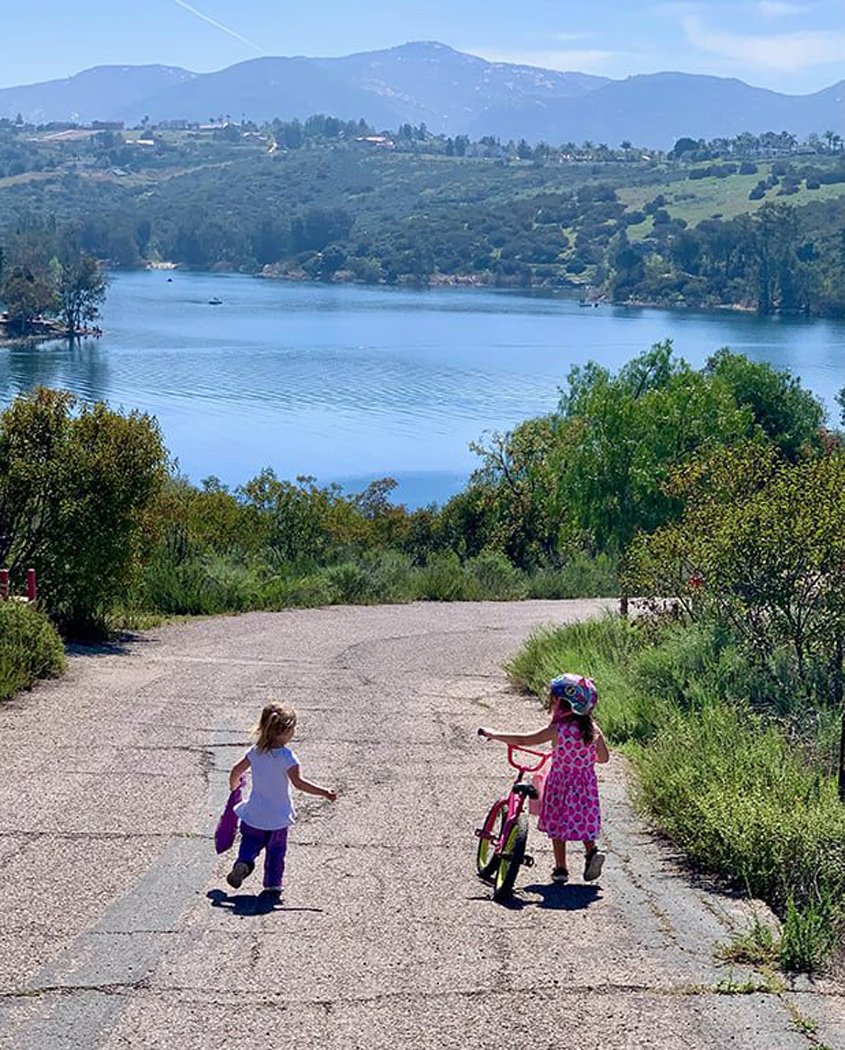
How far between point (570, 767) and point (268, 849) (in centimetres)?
156

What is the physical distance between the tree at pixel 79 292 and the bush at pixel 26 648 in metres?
123

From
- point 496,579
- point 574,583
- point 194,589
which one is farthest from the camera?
point 496,579

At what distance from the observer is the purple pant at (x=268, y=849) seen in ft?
22.9

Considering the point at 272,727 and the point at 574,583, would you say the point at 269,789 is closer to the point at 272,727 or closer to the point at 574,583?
the point at 272,727

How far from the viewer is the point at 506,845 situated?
7027 mm

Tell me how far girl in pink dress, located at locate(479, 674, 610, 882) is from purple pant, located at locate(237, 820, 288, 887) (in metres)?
1.17

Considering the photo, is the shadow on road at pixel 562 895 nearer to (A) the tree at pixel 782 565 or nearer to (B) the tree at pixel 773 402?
(A) the tree at pixel 782 565

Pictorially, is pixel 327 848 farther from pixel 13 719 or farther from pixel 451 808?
pixel 13 719

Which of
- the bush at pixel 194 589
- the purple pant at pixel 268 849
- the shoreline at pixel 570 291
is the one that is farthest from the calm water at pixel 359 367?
the purple pant at pixel 268 849

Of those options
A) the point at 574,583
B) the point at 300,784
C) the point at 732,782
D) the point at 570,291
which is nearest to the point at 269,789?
the point at 300,784

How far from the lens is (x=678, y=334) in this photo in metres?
129

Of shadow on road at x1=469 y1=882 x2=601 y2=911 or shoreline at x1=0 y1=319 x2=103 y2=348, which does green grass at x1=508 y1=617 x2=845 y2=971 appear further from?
shoreline at x1=0 y1=319 x2=103 y2=348

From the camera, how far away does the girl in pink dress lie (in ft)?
24.3

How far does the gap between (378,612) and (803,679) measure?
12055 mm
